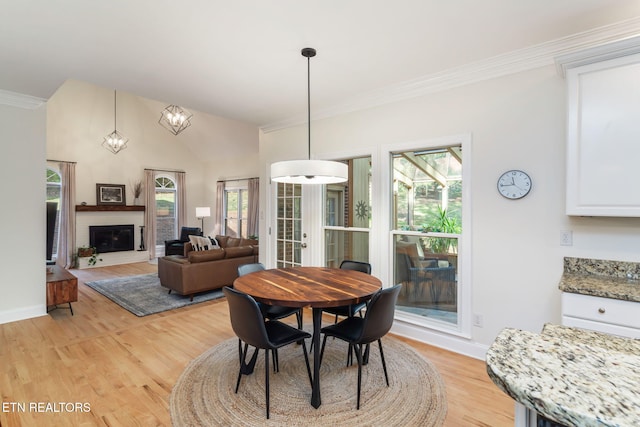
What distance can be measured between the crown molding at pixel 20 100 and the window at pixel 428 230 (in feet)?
14.0

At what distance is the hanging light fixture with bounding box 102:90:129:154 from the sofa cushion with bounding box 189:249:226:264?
419 centimetres

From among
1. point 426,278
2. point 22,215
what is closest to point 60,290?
point 22,215

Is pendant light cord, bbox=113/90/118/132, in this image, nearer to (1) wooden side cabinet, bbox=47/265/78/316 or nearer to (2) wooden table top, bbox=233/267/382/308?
(1) wooden side cabinet, bbox=47/265/78/316

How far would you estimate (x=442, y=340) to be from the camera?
10.0 feet

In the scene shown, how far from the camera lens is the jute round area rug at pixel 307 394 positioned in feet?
6.63

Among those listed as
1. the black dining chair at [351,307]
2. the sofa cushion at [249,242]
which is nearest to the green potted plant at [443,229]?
the black dining chair at [351,307]

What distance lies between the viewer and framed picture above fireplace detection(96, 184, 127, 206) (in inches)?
302

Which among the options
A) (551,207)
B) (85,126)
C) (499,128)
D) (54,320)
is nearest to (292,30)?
(499,128)

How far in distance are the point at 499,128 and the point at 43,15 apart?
3505mm

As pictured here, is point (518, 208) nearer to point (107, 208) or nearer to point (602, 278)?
point (602, 278)

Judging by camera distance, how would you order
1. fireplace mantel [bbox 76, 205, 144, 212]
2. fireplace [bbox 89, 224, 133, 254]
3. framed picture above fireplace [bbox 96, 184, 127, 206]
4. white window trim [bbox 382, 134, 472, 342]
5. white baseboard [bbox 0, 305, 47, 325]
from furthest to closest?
framed picture above fireplace [bbox 96, 184, 127, 206] < fireplace [bbox 89, 224, 133, 254] < fireplace mantel [bbox 76, 205, 144, 212] < white baseboard [bbox 0, 305, 47, 325] < white window trim [bbox 382, 134, 472, 342]

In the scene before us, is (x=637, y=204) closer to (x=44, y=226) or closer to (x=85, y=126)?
(x=44, y=226)

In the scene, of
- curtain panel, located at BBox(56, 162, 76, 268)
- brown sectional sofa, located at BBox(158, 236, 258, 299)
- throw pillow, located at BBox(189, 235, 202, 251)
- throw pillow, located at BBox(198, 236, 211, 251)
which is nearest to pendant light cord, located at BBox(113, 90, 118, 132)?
curtain panel, located at BBox(56, 162, 76, 268)

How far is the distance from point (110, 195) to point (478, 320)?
27.8 ft
